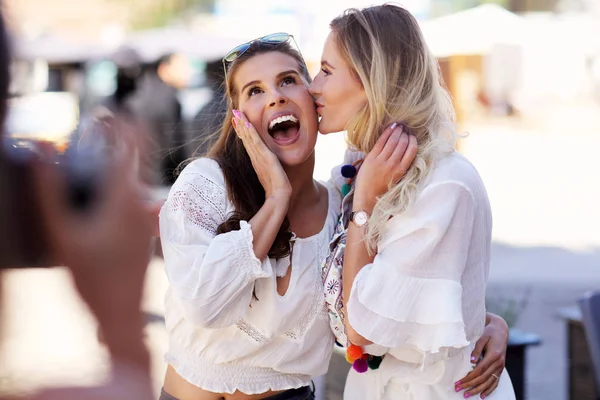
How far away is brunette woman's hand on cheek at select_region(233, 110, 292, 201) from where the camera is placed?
236cm

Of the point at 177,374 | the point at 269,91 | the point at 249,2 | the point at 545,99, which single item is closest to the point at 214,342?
the point at 177,374

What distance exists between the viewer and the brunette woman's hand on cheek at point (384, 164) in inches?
87.0

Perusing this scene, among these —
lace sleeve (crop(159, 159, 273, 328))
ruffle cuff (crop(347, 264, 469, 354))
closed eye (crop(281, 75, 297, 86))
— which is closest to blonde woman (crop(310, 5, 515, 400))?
ruffle cuff (crop(347, 264, 469, 354))

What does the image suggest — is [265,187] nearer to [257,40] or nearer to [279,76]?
[279,76]

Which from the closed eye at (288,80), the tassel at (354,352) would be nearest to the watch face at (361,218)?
the tassel at (354,352)

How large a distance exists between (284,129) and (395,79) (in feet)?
1.44

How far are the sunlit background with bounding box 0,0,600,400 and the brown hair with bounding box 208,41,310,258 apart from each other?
287mm

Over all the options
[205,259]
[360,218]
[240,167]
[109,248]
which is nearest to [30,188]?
[109,248]

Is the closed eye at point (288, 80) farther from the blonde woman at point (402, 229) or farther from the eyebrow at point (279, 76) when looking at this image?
the blonde woman at point (402, 229)

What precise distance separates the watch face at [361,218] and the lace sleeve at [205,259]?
0.93 feet

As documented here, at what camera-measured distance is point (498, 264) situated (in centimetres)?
973

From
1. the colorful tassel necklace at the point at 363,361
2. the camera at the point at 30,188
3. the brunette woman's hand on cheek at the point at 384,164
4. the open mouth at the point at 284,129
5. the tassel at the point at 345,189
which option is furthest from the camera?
the tassel at the point at 345,189

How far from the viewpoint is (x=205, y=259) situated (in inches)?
85.8

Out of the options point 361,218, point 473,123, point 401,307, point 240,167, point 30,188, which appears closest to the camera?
point 30,188
